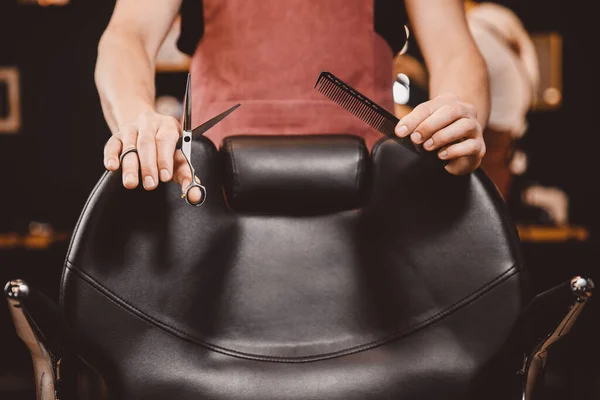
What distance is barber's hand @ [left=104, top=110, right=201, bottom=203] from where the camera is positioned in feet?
3.10

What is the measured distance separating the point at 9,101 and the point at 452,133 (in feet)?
18.0

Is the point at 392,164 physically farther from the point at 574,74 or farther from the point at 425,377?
the point at 574,74

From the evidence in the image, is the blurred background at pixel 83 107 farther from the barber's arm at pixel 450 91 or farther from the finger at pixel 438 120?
the finger at pixel 438 120

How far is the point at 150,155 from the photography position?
95 cm

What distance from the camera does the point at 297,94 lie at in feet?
4.90

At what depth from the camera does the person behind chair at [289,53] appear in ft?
4.43

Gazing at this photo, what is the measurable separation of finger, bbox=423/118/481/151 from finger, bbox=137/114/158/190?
392mm

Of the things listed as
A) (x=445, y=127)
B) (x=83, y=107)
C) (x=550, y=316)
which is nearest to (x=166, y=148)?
(x=445, y=127)

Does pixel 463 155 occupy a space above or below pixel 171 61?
below

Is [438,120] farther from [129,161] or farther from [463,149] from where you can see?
[129,161]

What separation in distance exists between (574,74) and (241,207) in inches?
205

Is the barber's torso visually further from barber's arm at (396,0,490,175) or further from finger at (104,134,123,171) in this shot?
finger at (104,134,123,171)

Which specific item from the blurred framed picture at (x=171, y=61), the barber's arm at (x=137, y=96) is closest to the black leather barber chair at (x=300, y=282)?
the barber's arm at (x=137, y=96)

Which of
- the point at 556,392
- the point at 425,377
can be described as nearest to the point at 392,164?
the point at 425,377
